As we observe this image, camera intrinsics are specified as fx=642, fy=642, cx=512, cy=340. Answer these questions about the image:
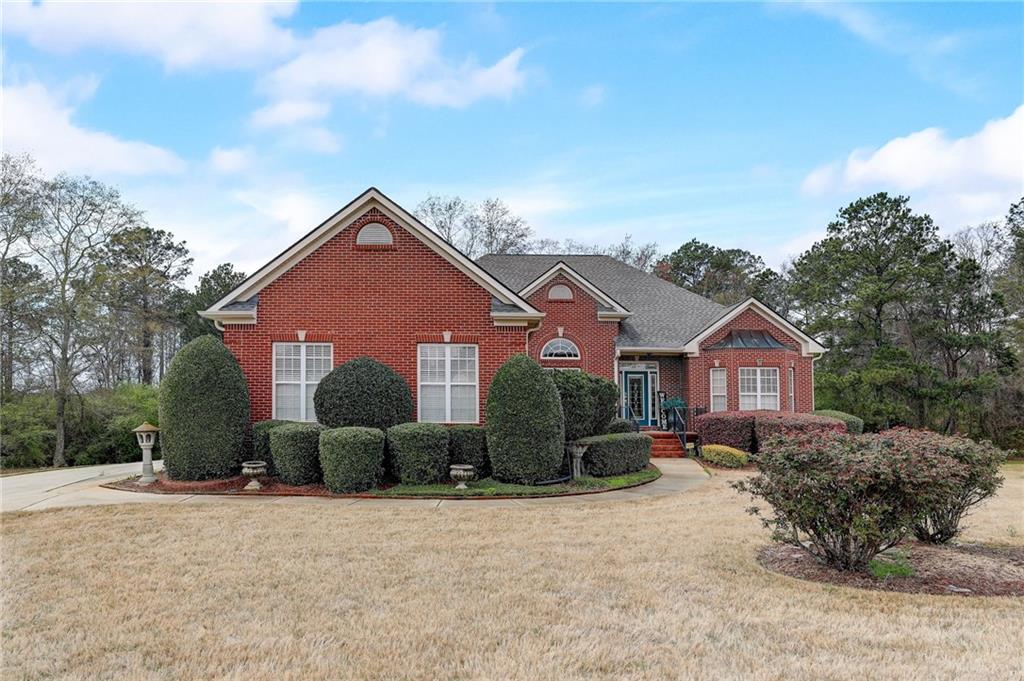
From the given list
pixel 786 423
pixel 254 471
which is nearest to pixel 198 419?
pixel 254 471

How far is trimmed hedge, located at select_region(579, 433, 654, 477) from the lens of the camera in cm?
1402

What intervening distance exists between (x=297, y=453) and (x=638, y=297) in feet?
56.4

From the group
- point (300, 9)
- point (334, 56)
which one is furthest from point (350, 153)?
point (300, 9)

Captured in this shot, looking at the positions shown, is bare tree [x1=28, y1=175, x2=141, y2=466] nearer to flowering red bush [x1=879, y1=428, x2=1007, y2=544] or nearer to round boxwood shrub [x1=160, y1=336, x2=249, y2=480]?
round boxwood shrub [x1=160, y1=336, x2=249, y2=480]

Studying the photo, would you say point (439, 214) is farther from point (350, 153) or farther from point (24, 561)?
point (24, 561)

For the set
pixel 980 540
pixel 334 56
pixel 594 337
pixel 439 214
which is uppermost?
pixel 439 214

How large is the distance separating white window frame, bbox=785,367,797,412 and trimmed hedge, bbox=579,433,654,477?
9.51 m

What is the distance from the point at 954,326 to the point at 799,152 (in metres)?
18.7

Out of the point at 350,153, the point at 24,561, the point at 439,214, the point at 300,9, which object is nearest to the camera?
the point at 24,561

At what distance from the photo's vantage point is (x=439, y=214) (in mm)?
45062

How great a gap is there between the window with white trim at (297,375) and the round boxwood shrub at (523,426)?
169 inches

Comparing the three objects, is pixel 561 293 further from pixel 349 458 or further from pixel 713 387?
pixel 349 458

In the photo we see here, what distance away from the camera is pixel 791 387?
22.2 meters

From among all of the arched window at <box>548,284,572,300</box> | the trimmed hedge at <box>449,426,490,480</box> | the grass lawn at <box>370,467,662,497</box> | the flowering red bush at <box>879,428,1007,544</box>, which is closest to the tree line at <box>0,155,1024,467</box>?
the arched window at <box>548,284,572,300</box>
